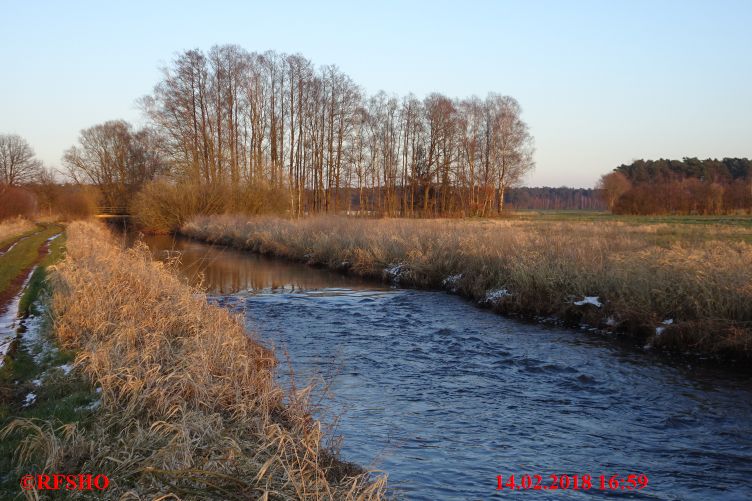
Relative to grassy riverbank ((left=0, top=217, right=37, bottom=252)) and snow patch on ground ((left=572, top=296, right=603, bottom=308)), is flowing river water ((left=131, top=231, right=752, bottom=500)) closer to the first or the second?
snow patch on ground ((left=572, top=296, right=603, bottom=308))

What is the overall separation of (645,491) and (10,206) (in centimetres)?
4467

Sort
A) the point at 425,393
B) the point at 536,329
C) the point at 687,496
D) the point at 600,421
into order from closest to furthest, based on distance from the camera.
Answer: the point at 687,496, the point at 600,421, the point at 425,393, the point at 536,329

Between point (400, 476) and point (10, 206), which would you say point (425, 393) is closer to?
point (400, 476)

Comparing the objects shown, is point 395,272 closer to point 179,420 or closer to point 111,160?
point 179,420

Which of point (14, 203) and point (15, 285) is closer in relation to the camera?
point (15, 285)

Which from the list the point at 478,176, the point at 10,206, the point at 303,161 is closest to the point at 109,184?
the point at 10,206

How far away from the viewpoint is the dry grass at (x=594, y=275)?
9461mm

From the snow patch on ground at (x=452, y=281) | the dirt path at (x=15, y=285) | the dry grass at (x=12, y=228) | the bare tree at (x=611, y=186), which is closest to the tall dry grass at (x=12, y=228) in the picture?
the dry grass at (x=12, y=228)

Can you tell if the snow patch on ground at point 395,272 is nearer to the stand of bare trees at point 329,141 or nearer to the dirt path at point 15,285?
the dirt path at point 15,285

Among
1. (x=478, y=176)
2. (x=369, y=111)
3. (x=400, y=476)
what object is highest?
(x=369, y=111)

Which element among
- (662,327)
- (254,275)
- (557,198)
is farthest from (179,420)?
(557,198)

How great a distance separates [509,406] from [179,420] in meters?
4.17

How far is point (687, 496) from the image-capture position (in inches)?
194

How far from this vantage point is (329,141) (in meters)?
43.2
